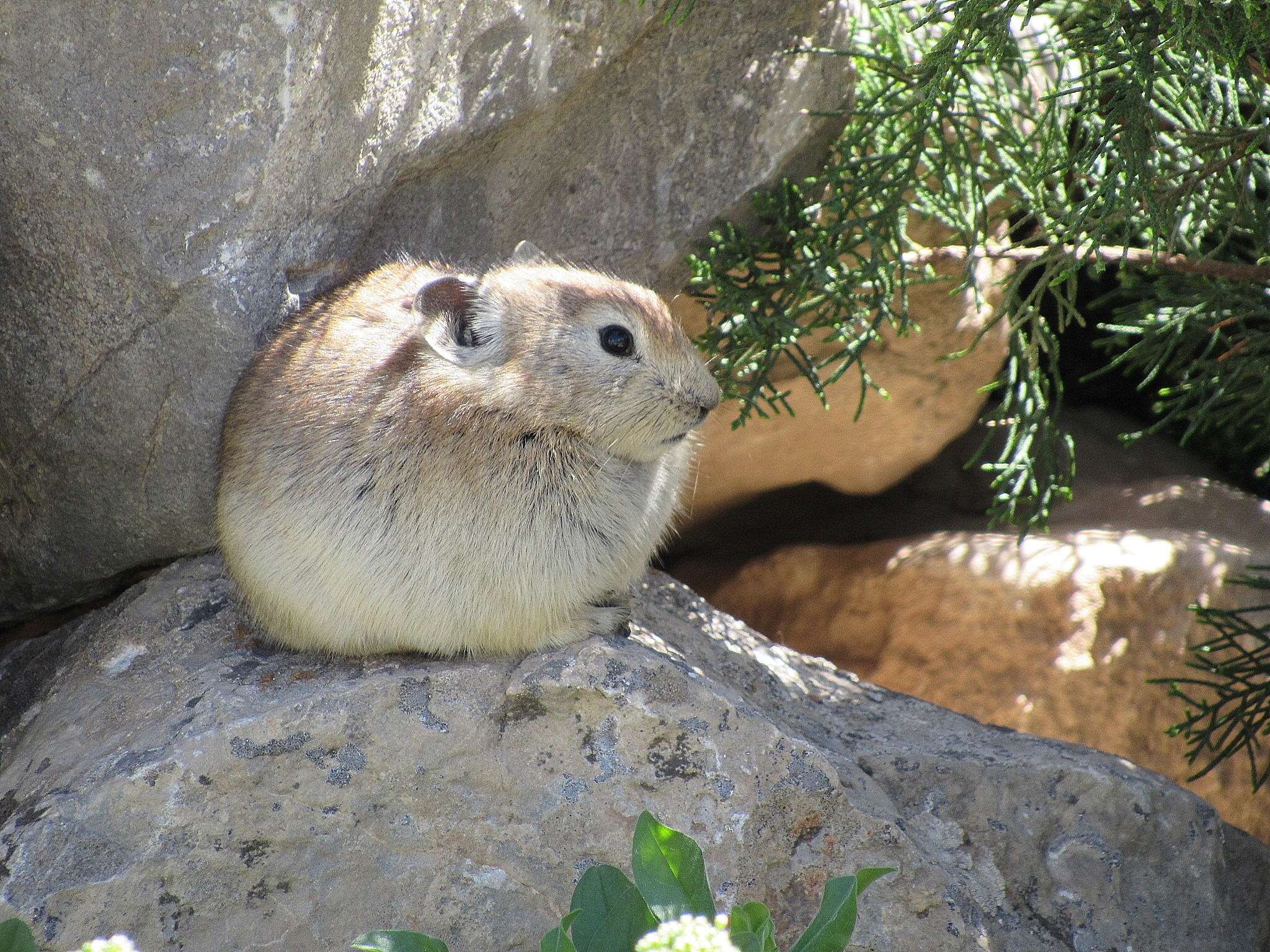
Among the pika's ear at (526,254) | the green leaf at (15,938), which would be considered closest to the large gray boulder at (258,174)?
the pika's ear at (526,254)

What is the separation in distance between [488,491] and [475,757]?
696 mm

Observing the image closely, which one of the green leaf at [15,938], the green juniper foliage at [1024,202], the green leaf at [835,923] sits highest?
the green juniper foliage at [1024,202]

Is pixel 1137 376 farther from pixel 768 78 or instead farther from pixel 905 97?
pixel 768 78

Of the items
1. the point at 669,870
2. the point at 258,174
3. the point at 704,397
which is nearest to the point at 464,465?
the point at 704,397

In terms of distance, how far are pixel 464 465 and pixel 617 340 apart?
54 centimetres

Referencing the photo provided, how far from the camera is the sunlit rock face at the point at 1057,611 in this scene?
5.16 metres

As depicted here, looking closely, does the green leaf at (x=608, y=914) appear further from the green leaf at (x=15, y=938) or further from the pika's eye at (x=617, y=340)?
the pika's eye at (x=617, y=340)

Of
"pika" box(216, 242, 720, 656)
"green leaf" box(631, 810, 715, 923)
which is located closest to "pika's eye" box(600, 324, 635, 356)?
"pika" box(216, 242, 720, 656)

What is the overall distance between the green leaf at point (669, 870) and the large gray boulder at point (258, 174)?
200cm

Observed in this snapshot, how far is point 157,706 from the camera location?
3.29 meters

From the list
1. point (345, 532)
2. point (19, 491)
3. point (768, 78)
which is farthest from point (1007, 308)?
point (19, 491)

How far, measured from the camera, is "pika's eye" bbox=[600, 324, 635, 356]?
3.25m

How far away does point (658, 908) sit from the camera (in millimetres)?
2354

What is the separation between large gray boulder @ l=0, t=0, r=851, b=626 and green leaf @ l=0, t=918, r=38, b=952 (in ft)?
5.43
